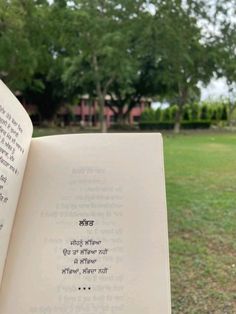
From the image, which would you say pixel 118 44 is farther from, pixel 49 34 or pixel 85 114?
pixel 85 114

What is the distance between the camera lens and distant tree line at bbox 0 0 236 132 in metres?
15.1

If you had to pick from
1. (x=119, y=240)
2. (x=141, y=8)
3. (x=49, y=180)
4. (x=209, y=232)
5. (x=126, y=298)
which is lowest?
(x=209, y=232)

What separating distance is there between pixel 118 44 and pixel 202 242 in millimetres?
14204

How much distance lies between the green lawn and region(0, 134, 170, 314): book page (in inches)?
72.9

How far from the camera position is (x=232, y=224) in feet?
15.5

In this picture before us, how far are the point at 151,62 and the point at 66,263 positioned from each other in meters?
23.4

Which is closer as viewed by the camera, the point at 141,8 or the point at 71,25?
the point at 71,25

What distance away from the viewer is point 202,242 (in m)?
4.12

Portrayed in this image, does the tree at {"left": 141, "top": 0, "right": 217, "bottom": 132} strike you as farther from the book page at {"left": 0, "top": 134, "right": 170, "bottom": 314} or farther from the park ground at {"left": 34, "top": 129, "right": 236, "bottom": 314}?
the book page at {"left": 0, "top": 134, "right": 170, "bottom": 314}

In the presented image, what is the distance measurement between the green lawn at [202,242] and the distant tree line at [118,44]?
7195mm

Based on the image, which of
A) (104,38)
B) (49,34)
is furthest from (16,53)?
(104,38)

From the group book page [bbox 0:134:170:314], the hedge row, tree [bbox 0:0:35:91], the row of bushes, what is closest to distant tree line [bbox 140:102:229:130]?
the row of bushes

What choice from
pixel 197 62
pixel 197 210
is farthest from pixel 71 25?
pixel 197 210

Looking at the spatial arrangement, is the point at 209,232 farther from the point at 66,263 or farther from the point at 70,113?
the point at 70,113
